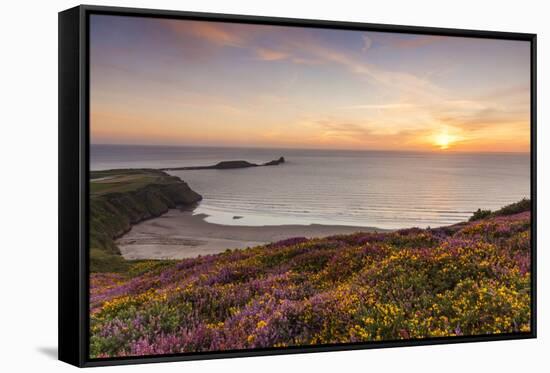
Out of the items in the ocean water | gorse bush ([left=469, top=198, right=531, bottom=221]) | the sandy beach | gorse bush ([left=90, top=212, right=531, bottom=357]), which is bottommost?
gorse bush ([left=90, top=212, right=531, bottom=357])

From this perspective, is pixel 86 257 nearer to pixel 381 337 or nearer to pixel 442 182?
pixel 381 337

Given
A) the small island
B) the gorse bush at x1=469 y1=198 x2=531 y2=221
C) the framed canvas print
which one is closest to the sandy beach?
the framed canvas print

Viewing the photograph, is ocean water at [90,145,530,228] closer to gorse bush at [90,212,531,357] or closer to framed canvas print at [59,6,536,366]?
framed canvas print at [59,6,536,366]

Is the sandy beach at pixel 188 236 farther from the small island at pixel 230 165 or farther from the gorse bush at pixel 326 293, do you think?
the small island at pixel 230 165

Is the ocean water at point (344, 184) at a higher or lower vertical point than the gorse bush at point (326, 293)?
higher

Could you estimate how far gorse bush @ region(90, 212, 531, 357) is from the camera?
9719 millimetres

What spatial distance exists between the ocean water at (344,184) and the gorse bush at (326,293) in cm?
26

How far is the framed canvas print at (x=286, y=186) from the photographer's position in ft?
31.4

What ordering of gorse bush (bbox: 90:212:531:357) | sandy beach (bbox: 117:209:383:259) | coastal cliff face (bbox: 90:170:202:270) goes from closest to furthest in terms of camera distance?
Answer: 1. coastal cliff face (bbox: 90:170:202:270)
2. gorse bush (bbox: 90:212:531:357)
3. sandy beach (bbox: 117:209:383:259)

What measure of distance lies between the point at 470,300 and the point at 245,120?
3.47m

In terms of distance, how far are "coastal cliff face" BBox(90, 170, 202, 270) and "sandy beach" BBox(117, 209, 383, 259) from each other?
11 centimetres

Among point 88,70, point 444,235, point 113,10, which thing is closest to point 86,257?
point 88,70

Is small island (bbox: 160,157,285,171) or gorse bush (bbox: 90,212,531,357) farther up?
small island (bbox: 160,157,285,171)

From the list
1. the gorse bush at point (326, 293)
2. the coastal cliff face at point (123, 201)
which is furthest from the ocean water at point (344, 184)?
the gorse bush at point (326, 293)
